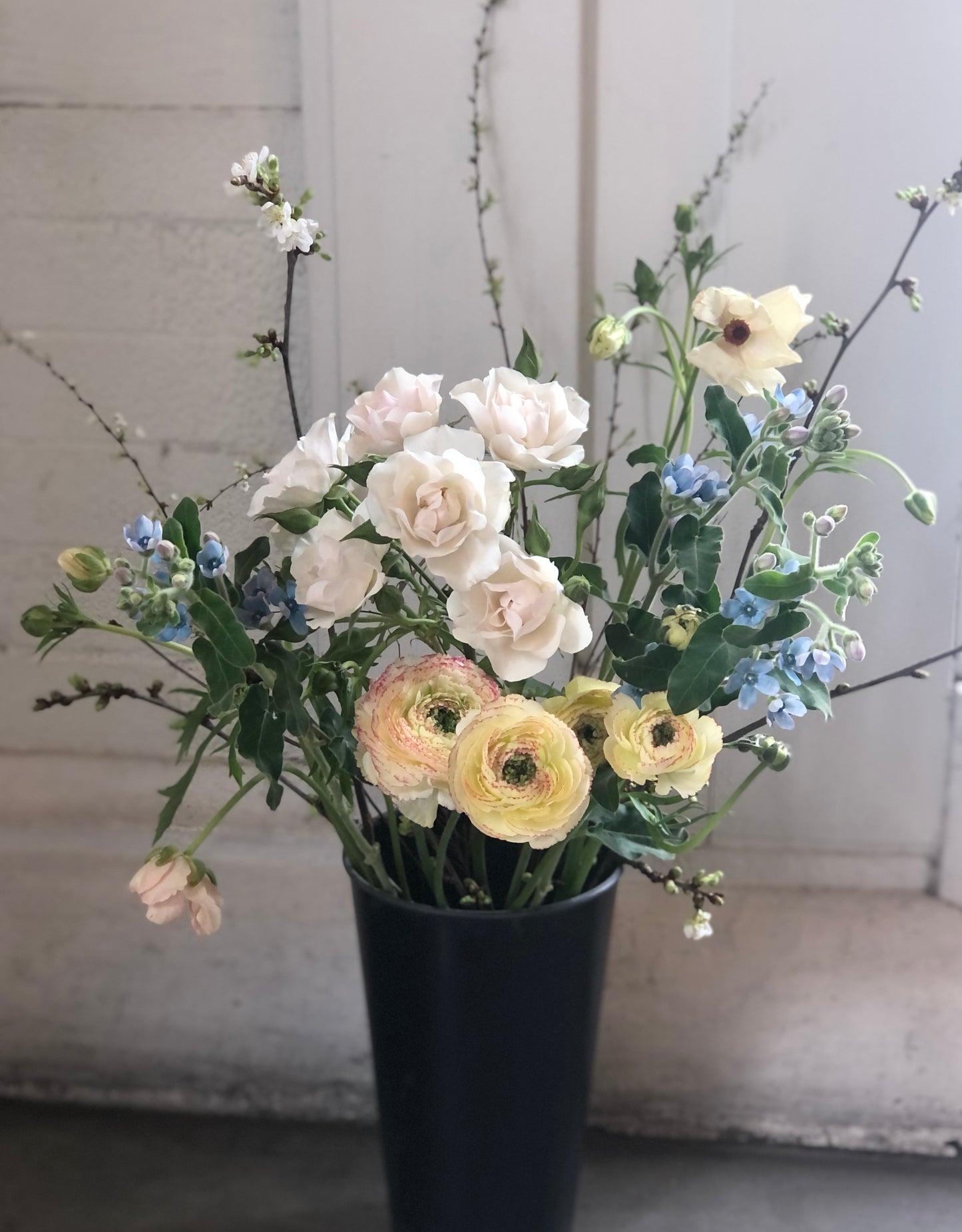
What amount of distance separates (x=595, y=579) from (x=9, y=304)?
2.12ft

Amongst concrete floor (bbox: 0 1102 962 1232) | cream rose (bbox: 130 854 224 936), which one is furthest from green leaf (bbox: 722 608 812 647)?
concrete floor (bbox: 0 1102 962 1232)

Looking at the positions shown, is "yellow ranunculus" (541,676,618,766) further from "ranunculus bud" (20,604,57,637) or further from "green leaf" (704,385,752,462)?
"ranunculus bud" (20,604,57,637)

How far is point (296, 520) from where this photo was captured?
20.3 inches

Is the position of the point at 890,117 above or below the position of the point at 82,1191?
above

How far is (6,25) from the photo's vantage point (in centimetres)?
85

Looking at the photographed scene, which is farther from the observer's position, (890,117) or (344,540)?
(890,117)

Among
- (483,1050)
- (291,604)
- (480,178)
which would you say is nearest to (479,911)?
(483,1050)

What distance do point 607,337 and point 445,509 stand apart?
18 cm

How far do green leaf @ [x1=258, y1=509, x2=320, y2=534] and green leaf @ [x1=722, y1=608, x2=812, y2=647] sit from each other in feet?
0.71

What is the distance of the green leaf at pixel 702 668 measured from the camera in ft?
1.64

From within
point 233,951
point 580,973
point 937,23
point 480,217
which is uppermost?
point 937,23

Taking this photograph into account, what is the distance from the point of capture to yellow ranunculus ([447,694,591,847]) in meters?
0.50

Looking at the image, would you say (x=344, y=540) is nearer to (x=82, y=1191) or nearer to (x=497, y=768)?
(x=497, y=768)

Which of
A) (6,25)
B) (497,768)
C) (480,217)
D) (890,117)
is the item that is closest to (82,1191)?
(497,768)
